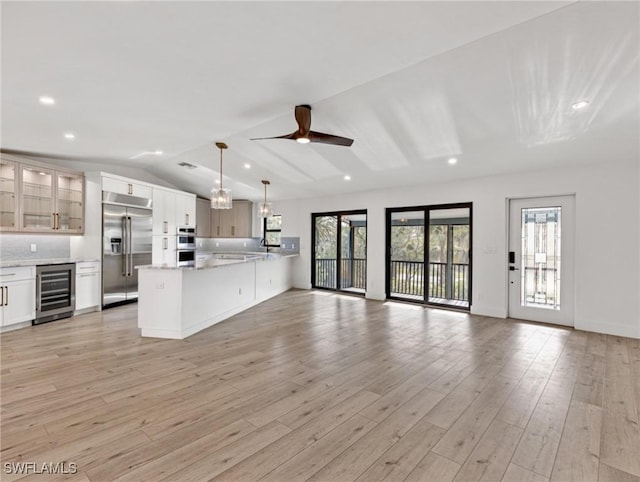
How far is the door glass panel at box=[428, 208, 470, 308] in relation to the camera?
6020 mm

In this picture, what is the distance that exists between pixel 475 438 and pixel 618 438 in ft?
3.14

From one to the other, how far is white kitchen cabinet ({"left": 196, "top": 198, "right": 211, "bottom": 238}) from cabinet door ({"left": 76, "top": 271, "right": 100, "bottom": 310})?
10.6 feet

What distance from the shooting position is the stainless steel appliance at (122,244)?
5.71 m

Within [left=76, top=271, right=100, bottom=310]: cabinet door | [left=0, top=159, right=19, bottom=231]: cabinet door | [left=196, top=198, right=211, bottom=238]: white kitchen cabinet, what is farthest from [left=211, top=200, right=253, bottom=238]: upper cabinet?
[left=0, top=159, right=19, bottom=231]: cabinet door

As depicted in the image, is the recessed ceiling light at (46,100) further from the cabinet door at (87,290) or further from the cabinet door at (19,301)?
the cabinet door at (87,290)

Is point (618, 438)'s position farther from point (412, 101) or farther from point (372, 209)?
point (372, 209)

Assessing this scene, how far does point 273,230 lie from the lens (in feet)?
29.9

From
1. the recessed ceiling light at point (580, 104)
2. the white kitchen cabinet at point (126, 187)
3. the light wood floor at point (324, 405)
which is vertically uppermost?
the recessed ceiling light at point (580, 104)

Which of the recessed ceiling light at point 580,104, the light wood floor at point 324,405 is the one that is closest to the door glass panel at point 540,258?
the light wood floor at point 324,405

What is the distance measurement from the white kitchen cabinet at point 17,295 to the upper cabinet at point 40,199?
766mm

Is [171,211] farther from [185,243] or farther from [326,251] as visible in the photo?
[326,251]

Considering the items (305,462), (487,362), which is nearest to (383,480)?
(305,462)

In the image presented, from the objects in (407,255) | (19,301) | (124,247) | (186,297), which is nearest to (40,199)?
(124,247)

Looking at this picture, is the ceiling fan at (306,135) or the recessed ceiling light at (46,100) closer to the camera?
the recessed ceiling light at (46,100)
